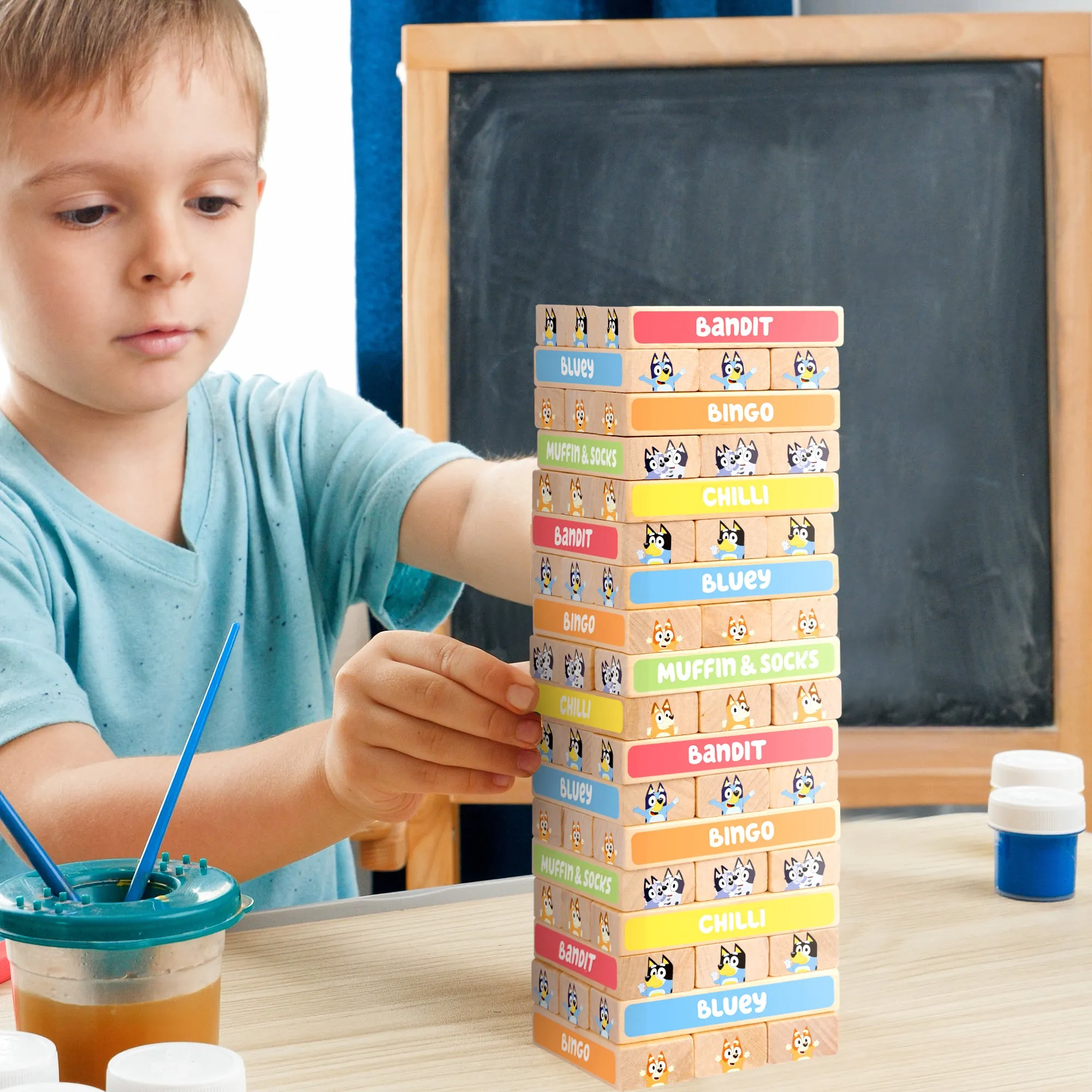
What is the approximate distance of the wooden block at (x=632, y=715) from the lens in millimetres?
580

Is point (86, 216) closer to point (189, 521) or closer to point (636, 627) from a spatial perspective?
point (189, 521)

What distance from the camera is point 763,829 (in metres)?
0.61

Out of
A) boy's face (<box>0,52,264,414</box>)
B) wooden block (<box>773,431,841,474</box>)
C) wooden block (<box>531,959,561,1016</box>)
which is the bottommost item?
wooden block (<box>531,959,561,1016</box>)

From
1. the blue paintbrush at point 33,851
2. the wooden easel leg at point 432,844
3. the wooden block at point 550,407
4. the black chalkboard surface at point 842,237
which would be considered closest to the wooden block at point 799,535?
the wooden block at point 550,407

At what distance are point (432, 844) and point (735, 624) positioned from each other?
99 cm

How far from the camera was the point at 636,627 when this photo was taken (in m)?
0.58

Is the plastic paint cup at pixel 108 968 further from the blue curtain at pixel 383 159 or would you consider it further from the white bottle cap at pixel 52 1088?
the blue curtain at pixel 383 159

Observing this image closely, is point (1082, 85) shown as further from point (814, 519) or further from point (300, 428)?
point (814, 519)

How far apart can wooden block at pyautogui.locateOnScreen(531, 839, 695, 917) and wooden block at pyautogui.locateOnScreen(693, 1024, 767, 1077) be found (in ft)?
0.21

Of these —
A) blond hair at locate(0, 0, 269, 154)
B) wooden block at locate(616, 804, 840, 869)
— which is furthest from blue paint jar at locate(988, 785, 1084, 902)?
blond hair at locate(0, 0, 269, 154)

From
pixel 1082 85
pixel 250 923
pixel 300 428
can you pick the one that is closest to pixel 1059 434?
pixel 1082 85

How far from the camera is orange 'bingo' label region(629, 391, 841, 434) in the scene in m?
0.58

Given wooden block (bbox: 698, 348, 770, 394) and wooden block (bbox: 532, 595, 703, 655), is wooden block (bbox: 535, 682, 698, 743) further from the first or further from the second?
wooden block (bbox: 698, 348, 770, 394)

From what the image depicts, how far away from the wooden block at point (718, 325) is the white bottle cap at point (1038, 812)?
36cm
